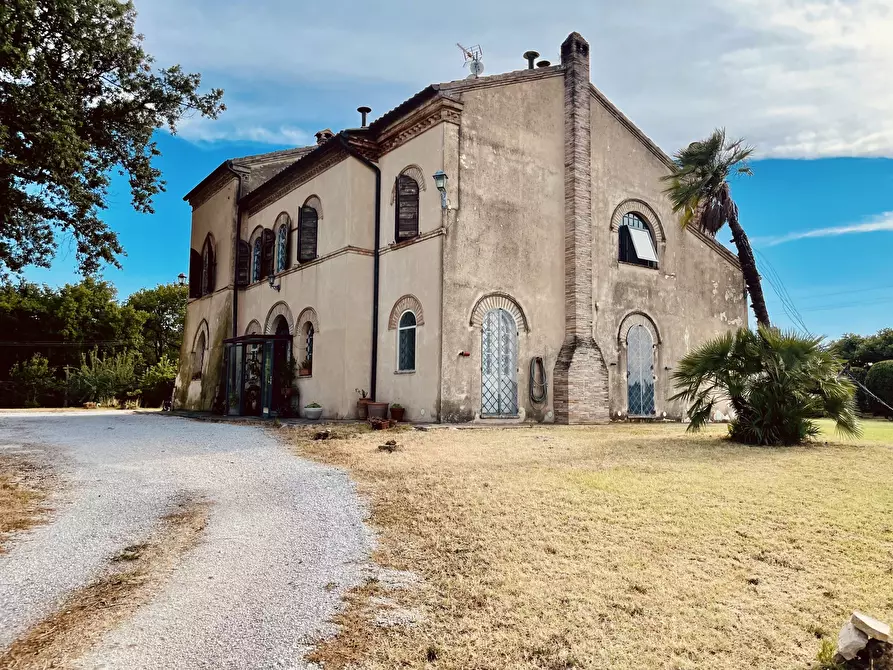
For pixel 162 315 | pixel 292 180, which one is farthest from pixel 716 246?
pixel 162 315

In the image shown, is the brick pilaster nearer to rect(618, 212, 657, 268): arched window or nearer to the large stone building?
the large stone building

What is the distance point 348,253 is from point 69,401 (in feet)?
70.6

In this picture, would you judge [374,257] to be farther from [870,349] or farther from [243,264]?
[870,349]

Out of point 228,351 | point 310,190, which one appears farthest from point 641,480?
point 228,351

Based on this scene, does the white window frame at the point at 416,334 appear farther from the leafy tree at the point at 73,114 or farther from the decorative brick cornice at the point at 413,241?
the leafy tree at the point at 73,114

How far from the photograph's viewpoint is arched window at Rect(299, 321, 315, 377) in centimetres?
1806

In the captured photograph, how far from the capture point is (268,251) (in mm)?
21250

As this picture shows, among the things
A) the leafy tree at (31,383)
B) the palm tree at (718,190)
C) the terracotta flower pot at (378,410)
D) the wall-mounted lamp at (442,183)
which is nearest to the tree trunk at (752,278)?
the palm tree at (718,190)

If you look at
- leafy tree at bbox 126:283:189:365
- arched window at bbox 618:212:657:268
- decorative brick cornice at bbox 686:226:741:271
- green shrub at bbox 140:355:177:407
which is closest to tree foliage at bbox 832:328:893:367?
decorative brick cornice at bbox 686:226:741:271

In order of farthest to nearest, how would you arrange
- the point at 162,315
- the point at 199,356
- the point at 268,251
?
the point at 162,315
the point at 199,356
the point at 268,251

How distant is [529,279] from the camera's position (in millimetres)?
15992

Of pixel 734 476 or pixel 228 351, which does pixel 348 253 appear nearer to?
pixel 228 351

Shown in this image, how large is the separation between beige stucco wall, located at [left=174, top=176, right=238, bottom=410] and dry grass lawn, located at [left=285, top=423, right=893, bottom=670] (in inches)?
644

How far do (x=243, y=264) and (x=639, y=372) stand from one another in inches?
545
